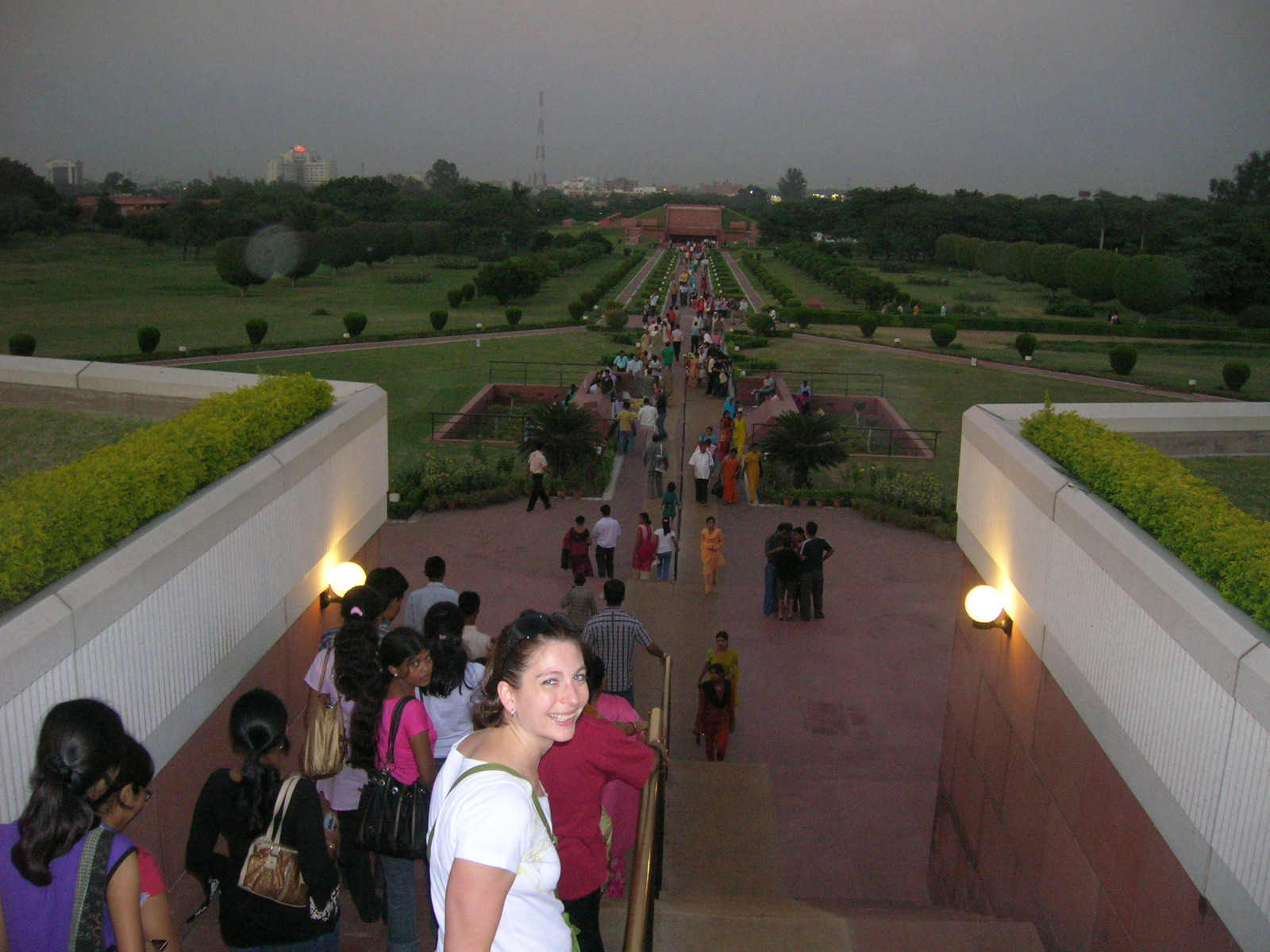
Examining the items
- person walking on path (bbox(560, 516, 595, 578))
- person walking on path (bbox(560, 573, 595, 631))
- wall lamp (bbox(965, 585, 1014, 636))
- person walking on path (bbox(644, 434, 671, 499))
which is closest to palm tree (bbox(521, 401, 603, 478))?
Result: person walking on path (bbox(644, 434, 671, 499))

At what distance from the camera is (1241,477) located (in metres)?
5.98

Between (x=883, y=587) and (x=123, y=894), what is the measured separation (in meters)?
9.49

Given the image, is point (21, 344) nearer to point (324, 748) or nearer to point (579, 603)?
point (579, 603)

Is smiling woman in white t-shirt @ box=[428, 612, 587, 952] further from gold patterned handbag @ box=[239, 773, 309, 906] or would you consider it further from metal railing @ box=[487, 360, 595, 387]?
metal railing @ box=[487, 360, 595, 387]

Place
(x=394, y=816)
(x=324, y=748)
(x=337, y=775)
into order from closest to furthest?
(x=394, y=816)
(x=324, y=748)
(x=337, y=775)

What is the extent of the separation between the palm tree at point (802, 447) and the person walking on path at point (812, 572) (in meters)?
5.69

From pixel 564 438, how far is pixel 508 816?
524 inches

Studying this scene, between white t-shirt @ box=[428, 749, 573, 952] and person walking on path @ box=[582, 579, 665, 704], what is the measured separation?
3.33 meters

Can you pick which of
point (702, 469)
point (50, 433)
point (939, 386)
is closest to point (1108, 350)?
point (939, 386)

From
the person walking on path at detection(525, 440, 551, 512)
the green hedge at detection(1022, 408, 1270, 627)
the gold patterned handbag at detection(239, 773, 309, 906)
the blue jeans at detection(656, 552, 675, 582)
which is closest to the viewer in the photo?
the gold patterned handbag at detection(239, 773, 309, 906)

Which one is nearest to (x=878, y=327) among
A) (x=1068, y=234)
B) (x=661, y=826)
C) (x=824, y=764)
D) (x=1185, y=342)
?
(x=1185, y=342)

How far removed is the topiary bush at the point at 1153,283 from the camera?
4244 centimetres

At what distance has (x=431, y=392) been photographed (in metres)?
22.7

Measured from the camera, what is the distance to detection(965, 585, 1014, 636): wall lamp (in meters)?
5.34
